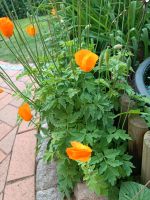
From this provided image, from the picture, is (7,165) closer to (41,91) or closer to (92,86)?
(41,91)

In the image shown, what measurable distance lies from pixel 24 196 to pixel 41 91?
63cm

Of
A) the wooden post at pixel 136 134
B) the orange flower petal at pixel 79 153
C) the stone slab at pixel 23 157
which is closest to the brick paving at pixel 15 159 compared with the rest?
the stone slab at pixel 23 157

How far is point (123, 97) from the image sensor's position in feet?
4.83

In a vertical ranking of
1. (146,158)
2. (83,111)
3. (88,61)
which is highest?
(88,61)

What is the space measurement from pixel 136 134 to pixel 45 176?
24.9 inches

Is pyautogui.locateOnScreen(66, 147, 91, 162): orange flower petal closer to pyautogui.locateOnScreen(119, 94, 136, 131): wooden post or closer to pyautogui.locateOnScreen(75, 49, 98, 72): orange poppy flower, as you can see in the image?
pyautogui.locateOnScreen(75, 49, 98, 72): orange poppy flower

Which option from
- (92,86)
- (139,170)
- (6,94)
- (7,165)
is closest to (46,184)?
(7,165)

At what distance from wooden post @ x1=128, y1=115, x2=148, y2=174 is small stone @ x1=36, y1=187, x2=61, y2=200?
458mm

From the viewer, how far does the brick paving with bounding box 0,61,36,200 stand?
5.66 ft

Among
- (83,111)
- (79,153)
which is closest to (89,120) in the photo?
(83,111)

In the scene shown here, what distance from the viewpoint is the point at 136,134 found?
4.58ft

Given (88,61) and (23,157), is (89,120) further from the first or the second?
(23,157)

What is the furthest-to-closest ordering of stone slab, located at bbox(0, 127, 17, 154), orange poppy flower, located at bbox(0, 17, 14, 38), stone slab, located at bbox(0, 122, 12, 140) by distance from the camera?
stone slab, located at bbox(0, 122, 12, 140) < stone slab, located at bbox(0, 127, 17, 154) < orange poppy flower, located at bbox(0, 17, 14, 38)

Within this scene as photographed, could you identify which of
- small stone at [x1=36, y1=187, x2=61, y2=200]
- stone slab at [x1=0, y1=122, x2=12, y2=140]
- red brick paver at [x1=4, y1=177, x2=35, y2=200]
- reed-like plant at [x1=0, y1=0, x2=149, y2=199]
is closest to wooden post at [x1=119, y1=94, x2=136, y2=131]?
reed-like plant at [x1=0, y1=0, x2=149, y2=199]
